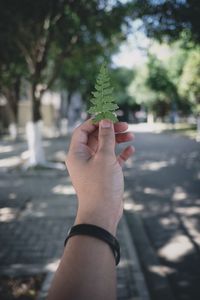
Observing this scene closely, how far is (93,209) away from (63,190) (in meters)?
9.07

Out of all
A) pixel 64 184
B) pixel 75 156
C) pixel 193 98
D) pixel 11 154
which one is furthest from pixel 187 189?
pixel 193 98

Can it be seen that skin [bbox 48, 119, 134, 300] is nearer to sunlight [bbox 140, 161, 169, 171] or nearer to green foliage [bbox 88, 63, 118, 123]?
green foliage [bbox 88, 63, 118, 123]

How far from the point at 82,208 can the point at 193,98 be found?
33.1 metres

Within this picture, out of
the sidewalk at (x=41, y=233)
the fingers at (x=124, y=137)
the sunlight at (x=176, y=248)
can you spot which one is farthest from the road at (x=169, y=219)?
the fingers at (x=124, y=137)

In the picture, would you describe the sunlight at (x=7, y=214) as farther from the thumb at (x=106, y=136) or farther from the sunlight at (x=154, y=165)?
the sunlight at (x=154, y=165)

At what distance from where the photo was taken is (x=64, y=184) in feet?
37.5

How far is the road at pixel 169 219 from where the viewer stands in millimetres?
5212

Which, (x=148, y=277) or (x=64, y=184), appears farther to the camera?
(x=64, y=184)

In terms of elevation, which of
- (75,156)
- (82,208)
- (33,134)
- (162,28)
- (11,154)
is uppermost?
(162,28)

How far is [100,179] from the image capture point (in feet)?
5.37

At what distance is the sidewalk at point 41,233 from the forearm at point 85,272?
10.7 ft

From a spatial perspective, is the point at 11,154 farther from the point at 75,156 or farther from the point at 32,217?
the point at 75,156

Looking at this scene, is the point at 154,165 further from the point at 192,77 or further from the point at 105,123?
the point at 192,77

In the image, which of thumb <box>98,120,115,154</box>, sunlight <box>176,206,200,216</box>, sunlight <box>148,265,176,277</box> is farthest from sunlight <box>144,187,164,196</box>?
thumb <box>98,120,115,154</box>
